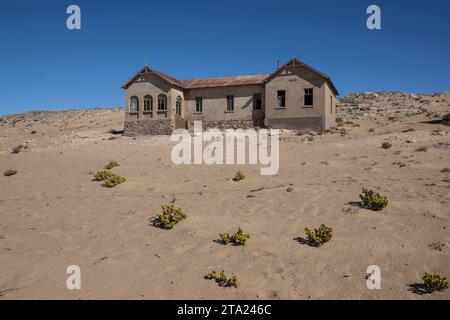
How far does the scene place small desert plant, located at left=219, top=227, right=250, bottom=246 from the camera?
23.1ft

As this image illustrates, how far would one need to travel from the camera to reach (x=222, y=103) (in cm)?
2977

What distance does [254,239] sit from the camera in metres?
7.31

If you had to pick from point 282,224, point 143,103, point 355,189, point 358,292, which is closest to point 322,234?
point 282,224

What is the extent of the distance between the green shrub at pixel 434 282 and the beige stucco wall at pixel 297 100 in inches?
866

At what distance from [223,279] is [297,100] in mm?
23281

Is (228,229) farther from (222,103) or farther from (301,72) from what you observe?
(222,103)

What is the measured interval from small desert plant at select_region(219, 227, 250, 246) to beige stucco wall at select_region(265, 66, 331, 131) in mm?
20889

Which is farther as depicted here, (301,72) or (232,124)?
(232,124)

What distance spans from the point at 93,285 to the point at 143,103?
25813 mm

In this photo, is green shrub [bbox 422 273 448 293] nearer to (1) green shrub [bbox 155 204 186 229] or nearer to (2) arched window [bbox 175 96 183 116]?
(1) green shrub [bbox 155 204 186 229]

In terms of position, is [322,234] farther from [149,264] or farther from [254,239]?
[149,264]

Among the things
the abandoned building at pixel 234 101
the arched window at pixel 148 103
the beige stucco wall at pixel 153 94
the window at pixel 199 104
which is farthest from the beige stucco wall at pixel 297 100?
the arched window at pixel 148 103

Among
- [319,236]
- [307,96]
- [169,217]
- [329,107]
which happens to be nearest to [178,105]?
[307,96]

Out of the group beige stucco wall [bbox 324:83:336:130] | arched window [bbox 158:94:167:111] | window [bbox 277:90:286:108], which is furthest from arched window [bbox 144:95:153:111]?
beige stucco wall [bbox 324:83:336:130]
